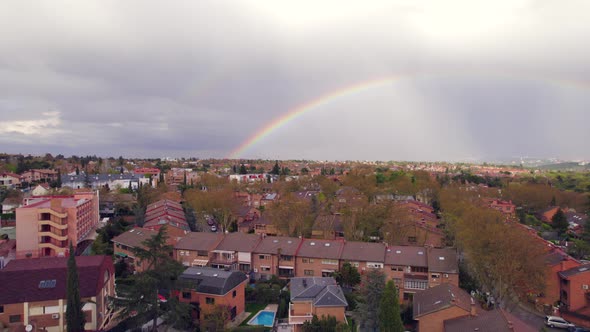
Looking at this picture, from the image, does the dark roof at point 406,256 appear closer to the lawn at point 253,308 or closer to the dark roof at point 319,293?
the dark roof at point 319,293

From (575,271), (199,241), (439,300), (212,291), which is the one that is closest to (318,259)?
(212,291)

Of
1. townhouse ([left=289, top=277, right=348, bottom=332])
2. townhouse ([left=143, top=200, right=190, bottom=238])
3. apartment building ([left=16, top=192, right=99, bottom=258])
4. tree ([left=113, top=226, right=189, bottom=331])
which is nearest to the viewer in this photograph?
tree ([left=113, top=226, right=189, bottom=331])

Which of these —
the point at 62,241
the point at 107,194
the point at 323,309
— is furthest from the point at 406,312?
the point at 107,194

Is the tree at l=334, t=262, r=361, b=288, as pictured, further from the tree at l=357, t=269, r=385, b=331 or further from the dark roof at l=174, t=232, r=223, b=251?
the dark roof at l=174, t=232, r=223, b=251

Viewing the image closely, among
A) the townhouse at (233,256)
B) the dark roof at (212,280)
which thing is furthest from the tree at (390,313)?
the townhouse at (233,256)

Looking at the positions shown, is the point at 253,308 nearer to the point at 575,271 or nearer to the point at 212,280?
the point at 212,280

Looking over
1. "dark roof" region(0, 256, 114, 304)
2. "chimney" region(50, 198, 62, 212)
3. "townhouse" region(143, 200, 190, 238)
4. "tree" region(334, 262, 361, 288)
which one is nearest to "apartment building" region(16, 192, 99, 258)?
"chimney" region(50, 198, 62, 212)
